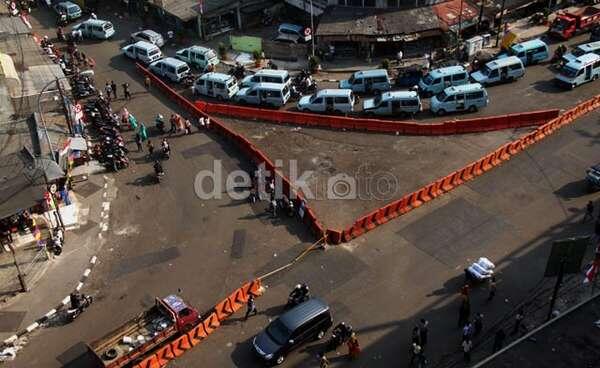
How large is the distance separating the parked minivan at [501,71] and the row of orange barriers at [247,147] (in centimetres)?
1910

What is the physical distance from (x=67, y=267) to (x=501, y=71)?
34835 millimetres

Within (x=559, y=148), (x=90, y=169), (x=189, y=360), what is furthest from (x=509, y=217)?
→ (x=90, y=169)

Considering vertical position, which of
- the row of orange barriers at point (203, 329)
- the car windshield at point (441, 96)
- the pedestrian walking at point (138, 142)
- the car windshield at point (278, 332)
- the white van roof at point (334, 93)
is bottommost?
the row of orange barriers at point (203, 329)

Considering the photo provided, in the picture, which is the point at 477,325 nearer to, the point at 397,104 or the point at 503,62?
the point at 397,104

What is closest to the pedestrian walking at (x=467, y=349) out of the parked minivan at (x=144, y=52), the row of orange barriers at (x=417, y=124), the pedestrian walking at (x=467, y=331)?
the pedestrian walking at (x=467, y=331)

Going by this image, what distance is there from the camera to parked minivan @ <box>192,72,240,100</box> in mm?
51250

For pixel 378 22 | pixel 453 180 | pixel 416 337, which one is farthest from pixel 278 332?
pixel 378 22

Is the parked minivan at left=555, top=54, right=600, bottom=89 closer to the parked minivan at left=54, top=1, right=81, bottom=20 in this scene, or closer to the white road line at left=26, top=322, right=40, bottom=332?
the white road line at left=26, top=322, right=40, bottom=332

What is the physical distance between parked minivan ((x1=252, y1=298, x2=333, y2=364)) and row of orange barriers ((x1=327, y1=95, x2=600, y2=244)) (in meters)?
6.72

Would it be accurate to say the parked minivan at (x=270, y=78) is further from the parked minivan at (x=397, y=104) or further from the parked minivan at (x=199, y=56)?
the parked minivan at (x=397, y=104)

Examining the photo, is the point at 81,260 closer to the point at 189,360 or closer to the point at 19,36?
the point at 189,360

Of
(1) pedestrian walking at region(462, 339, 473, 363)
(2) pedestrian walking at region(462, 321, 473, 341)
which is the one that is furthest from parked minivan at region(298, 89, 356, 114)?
(1) pedestrian walking at region(462, 339, 473, 363)

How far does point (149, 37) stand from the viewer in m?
61.5

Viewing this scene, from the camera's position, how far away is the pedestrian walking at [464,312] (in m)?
29.4
